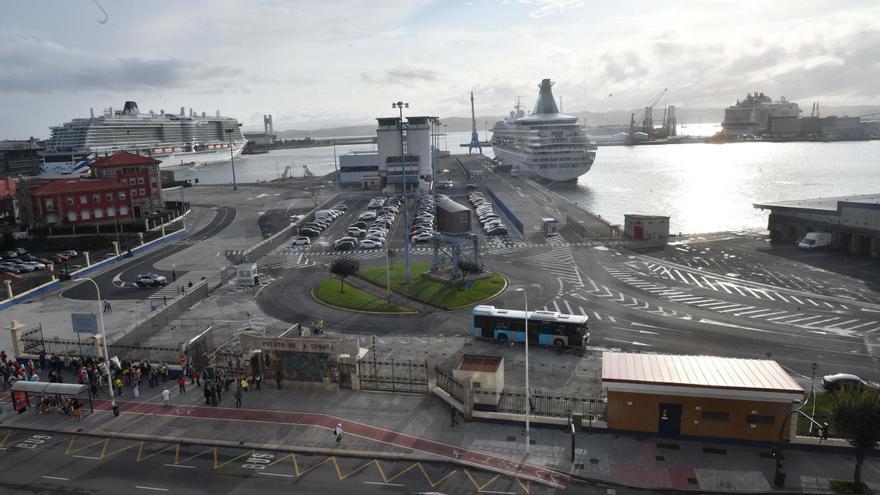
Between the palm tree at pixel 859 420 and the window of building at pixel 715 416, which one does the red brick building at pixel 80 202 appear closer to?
the window of building at pixel 715 416

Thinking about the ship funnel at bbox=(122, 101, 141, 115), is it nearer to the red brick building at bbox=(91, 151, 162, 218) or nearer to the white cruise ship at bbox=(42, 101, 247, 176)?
the white cruise ship at bbox=(42, 101, 247, 176)

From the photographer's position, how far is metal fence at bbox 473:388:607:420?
76.4 feet

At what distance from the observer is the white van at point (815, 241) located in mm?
53938

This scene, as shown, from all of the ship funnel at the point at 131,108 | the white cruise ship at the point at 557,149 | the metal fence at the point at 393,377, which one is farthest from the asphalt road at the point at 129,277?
the ship funnel at the point at 131,108

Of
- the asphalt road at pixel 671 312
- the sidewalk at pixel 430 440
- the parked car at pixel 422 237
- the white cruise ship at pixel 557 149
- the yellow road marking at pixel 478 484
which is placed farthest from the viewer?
the white cruise ship at pixel 557 149

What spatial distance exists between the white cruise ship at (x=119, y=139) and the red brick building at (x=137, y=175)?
183 ft

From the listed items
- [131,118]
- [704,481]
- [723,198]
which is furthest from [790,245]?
[131,118]

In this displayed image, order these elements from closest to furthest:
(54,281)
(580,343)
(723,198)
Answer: (580,343)
(54,281)
(723,198)

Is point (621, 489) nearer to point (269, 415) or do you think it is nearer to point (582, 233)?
point (269, 415)

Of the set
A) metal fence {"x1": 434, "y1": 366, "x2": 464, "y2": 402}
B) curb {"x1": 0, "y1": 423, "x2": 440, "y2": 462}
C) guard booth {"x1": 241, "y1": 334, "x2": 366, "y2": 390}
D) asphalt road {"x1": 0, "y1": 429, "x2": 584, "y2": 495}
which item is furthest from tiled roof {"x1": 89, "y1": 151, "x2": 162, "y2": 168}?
metal fence {"x1": 434, "y1": 366, "x2": 464, "y2": 402}

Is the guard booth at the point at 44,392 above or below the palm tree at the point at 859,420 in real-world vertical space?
below

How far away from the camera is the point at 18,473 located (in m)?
20.2

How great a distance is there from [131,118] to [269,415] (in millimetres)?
177934

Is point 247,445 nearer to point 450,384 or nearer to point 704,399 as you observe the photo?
point 450,384
